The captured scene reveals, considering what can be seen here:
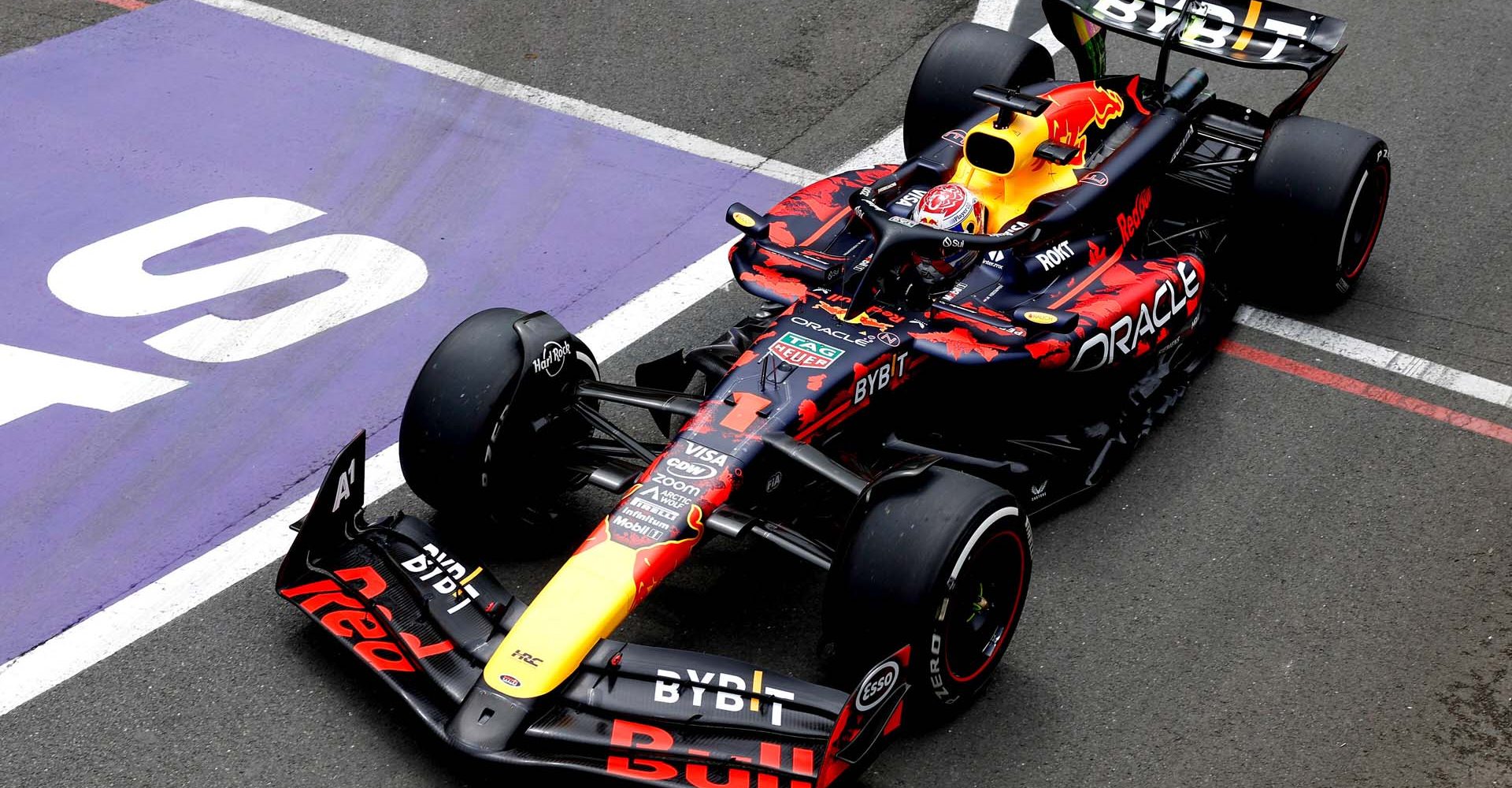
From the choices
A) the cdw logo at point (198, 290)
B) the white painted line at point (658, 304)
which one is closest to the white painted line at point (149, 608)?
the cdw logo at point (198, 290)

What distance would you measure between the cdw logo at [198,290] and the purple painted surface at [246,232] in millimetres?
72

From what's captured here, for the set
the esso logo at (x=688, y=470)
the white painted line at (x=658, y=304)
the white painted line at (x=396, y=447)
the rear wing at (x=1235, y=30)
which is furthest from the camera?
the white painted line at (x=658, y=304)

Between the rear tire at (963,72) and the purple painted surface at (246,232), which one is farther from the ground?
the rear tire at (963,72)

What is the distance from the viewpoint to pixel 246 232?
7.89 meters

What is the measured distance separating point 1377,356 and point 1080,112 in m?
1.90

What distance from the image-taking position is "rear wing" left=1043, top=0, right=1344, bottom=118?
23.3 feet

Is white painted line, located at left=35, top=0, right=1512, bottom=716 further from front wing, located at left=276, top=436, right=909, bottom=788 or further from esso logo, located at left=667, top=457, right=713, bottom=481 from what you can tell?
esso logo, located at left=667, top=457, right=713, bottom=481

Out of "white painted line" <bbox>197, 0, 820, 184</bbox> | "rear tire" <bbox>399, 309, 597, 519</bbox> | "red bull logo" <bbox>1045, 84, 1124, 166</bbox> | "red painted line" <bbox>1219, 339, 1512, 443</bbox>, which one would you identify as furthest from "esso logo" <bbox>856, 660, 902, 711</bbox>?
"white painted line" <bbox>197, 0, 820, 184</bbox>

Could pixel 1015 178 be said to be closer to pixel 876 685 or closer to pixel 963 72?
pixel 963 72

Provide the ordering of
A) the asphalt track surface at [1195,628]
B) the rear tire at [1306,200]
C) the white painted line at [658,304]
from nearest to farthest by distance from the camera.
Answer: the asphalt track surface at [1195,628] → the rear tire at [1306,200] → the white painted line at [658,304]

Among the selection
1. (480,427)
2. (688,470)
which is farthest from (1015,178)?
(480,427)

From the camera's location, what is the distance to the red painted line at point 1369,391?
22.1ft

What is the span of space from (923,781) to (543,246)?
3.97 metres

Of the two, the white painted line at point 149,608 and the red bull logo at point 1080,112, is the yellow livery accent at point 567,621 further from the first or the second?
the red bull logo at point 1080,112
